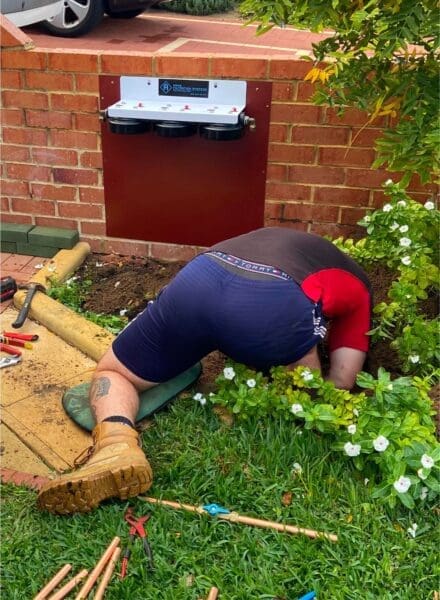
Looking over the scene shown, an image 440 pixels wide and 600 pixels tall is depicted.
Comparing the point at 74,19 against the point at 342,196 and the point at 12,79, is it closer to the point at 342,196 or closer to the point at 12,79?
the point at 12,79

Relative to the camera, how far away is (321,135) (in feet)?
13.6

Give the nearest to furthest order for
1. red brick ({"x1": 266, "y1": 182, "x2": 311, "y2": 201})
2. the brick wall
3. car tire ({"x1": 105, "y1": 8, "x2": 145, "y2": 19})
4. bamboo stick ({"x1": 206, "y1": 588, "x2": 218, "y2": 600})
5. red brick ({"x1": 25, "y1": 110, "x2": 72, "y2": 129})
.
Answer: bamboo stick ({"x1": 206, "y1": 588, "x2": 218, "y2": 600})
the brick wall
red brick ({"x1": 266, "y1": 182, "x2": 311, "y2": 201})
red brick ({"x1": 25, "y1": 110, "x2": 72, "y2": 129})
car tire ({"x1": 105, "y1": 8, "x2": 145, "y2": 19})

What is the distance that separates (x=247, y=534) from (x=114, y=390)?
34.0 inches

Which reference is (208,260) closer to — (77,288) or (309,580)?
(309,580)

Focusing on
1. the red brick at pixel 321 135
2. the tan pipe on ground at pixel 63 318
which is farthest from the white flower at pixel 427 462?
the red brick at pixel 321 135

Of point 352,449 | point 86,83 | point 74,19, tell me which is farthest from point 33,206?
point 74,19

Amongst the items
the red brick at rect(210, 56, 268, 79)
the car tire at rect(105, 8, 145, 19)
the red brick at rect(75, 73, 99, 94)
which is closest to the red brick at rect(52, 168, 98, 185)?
the red brick at rect(75, 73, 99, 94)

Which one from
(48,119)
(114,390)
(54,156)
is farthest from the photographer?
(54,156)

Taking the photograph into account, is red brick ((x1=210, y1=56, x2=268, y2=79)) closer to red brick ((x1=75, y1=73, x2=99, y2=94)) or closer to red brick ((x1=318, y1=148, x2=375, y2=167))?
red brick ((x1=318, y1=148, x2=375, y2=167))

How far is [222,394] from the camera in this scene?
2973mm

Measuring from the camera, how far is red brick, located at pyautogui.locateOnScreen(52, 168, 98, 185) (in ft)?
14.9

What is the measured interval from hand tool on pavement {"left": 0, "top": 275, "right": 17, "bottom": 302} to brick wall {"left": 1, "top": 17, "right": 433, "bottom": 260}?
2.29 ft

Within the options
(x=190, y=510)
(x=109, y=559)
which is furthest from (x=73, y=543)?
(x=190, y=510)

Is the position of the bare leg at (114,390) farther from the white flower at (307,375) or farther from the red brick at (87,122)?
the red brick at (87,122)
